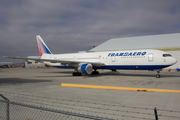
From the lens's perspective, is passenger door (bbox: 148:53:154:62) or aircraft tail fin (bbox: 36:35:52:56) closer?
passenger door (bbox: 148:53:154:62)

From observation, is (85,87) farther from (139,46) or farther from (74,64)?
(139,46)

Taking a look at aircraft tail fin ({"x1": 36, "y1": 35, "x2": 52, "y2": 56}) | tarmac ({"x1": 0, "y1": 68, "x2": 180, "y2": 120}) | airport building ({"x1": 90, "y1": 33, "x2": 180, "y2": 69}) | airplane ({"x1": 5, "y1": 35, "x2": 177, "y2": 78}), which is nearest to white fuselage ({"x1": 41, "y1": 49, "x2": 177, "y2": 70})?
airplane ({"x1": 5, "y1": 35, "x2": 177, "y2": 78})

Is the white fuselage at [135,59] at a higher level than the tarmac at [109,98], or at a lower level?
higher

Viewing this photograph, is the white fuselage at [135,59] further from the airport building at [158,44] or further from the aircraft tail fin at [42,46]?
the airport building at [158,44]

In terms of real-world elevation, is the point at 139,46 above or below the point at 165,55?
above

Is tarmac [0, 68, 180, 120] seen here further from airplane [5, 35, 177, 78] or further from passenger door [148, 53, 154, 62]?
passenger door [148, 53, 154, 62]

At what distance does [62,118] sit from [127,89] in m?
6.23

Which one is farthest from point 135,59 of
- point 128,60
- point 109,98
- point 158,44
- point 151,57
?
point 158,44

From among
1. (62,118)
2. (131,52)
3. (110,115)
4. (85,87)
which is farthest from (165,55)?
(62,118)

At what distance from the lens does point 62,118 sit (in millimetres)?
5285

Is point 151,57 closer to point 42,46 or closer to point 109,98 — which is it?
point 109,98

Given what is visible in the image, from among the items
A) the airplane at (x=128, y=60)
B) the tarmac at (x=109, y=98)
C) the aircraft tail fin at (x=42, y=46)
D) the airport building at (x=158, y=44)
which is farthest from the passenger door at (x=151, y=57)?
the aircraft tail fin at (x=42, y=46)

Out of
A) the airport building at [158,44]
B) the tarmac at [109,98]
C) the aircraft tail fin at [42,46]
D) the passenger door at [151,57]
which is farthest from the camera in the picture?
the airport building at [158,44]

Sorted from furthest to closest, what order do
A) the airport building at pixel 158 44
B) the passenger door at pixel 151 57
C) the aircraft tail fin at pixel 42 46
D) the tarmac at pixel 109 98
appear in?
the airport building at pixel 158 44 < the aircraft tail fin at pixel 42 46 < the passenger door at pixel 151 57 < the tarmac at pixel 109 98
